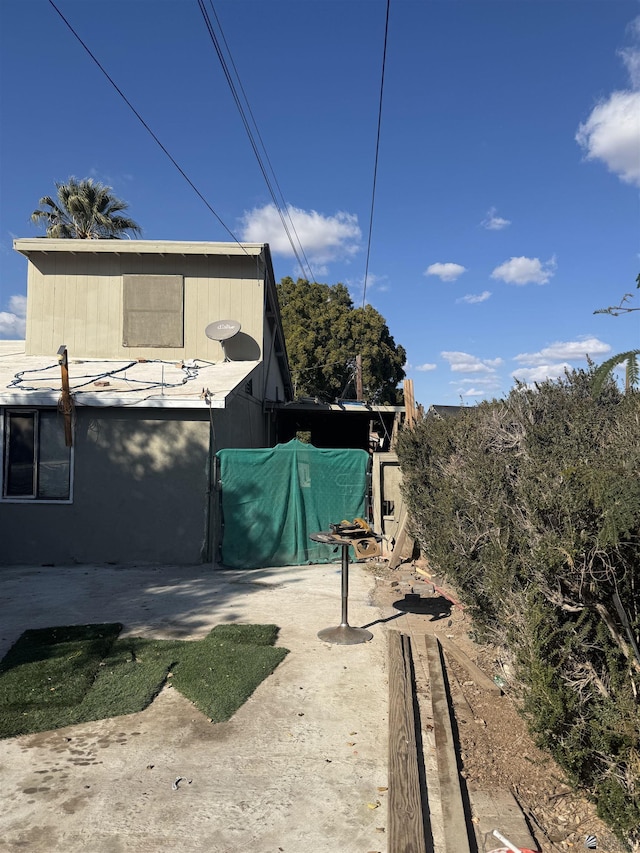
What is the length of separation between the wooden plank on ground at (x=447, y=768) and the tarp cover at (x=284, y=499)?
4843 millimetres

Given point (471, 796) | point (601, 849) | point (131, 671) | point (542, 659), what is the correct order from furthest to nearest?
1. point (131, 671)
2. point (471, 796)
3. point (542, 659)
4. point (601, 849)

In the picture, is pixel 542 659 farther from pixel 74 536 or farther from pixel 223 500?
pixel 74 536

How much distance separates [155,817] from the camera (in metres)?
3.18

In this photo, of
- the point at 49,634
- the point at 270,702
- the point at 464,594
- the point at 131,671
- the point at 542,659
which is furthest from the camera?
the point at 49,634

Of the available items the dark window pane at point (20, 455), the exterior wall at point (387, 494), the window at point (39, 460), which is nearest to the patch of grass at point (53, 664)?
the window at point (39, 460)

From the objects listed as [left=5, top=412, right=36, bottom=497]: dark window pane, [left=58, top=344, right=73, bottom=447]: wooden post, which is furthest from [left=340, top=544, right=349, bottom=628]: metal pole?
[left=5, top=412, right=36, bottom=497]: dark window pane

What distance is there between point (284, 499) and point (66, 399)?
3888 millimetres

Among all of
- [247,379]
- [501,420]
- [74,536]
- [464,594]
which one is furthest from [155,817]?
[247,379]

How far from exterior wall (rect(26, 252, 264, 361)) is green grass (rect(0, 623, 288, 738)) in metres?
9.05

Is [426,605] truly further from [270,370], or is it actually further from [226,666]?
[270,370]

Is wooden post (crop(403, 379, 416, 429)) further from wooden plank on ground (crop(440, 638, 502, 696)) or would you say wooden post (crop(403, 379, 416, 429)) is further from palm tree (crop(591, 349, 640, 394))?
palm tree (crop(591, 349, 640, 394))

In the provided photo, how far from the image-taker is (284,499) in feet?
32.7

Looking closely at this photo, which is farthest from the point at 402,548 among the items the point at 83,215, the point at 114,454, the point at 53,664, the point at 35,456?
the point at 83,215

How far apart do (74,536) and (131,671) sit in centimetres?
537
